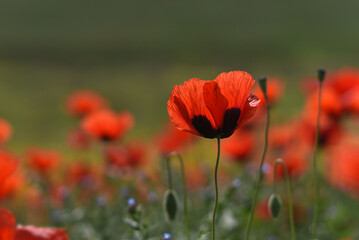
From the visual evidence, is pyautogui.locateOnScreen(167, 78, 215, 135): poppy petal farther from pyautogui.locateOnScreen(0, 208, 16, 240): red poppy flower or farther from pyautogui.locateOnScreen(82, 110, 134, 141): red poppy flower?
pyautogui.locateOnScreen(82, 110, 134, 141): red poppy flower

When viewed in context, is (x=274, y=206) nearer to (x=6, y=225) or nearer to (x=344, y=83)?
(x=6, y=225)

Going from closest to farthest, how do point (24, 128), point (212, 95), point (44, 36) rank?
point (212, 95) → point (24, 128) → point (44, 36)

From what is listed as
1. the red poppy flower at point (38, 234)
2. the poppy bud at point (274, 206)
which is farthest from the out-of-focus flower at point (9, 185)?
the poppy bud at point (274, 206)

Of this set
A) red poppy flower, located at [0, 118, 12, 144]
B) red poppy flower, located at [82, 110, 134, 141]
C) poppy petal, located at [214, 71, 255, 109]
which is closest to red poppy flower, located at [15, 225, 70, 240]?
poppy petal, located at [214, 71, 255, 109]

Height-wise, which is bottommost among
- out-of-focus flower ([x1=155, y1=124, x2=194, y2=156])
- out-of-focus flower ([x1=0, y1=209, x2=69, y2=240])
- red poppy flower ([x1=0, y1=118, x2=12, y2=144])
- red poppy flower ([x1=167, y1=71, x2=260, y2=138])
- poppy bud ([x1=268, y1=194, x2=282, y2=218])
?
out-of-focus flower ([x1=155, y1=124, x2=194, y2=156])

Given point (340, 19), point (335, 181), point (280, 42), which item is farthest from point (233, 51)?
point (335, 181)

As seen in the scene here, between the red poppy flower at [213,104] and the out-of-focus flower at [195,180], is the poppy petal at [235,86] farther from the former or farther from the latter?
the out-of-focus flower at [195,180]

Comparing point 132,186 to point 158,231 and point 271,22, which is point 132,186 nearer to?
point 158,231

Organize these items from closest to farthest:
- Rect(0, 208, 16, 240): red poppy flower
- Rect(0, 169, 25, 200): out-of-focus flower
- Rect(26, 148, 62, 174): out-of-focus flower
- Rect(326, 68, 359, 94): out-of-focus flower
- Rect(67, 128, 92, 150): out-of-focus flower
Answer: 1. Rect(0, 208, 16, 240): red poppy flower
2. Rect(0, 169, 25, 200): out-of-focus flower
3. Rect(326, 68, 359, 94): out-of-focus flower
4. Rect(26, 148, 62, 174): out-of-focus flower
5. Rect(67, 128, 92, 150): out-of-focus flower
